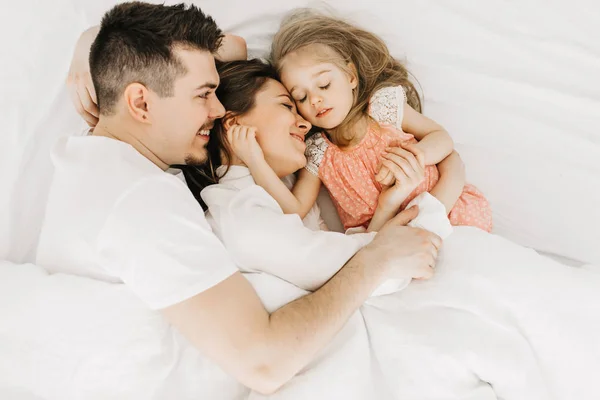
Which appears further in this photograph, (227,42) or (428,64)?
(428,64)

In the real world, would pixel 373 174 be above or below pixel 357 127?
below

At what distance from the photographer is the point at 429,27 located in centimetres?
200

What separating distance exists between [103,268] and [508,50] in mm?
1514

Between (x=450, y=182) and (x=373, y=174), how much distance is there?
25 centimetres

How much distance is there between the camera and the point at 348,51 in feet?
6.35

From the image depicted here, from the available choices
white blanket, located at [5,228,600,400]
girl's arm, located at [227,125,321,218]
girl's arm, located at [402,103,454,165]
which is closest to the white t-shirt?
white blanket, located at [5,228,600,400]

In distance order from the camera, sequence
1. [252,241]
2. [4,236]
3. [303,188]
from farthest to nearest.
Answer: [303,188]
[4,236]
[252,241]

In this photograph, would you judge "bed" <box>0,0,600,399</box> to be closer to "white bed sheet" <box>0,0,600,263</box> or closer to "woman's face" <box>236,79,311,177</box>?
"white bed sheet" <box>0,0,600,263</box>

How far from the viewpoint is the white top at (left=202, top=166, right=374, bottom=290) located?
1.45 metres

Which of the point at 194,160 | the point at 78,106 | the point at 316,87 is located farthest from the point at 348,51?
the point at 78,106

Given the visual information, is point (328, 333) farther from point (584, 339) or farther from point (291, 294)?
point (584, 339)

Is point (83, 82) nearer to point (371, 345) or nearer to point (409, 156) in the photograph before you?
point (409, 156)

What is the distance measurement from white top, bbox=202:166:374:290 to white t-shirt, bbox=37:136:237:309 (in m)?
0.14

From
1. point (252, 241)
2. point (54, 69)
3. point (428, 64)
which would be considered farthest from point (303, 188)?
point (54, 69)
